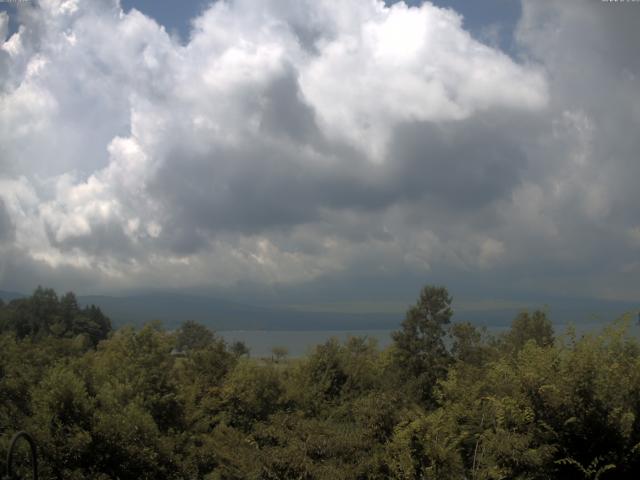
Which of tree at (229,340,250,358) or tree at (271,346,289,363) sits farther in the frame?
tree at (271,346,289,363)

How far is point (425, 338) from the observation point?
4353cm

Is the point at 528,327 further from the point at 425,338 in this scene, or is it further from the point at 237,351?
the point at 237,351

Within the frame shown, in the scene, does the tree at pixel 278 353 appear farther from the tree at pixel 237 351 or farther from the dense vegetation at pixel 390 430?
the dense vegetation at pixel 390 430

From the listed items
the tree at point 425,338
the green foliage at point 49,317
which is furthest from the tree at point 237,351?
the green foliage at point 49,317

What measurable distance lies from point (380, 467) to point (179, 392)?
15.0 meters

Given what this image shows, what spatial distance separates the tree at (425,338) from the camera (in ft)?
138

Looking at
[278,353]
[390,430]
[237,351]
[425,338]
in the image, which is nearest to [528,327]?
[425,338]

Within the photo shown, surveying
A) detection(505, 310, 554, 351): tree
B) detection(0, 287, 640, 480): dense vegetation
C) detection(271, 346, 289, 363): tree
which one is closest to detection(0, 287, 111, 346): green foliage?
detection(271, 346, 289, 363): tree

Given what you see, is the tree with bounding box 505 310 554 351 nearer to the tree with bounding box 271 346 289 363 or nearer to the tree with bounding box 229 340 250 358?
the tree with bounding box 271 346 289 363

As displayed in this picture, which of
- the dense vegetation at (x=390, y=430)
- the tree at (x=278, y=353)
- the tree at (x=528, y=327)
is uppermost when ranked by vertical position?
the tree at (x=528, y=327)

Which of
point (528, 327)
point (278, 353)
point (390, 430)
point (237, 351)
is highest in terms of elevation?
point (528, 327)

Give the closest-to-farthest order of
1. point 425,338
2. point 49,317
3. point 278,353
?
point 425,338 < point 278,353 < point 49,317

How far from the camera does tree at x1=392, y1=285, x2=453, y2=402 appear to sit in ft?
138

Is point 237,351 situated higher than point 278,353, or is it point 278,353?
point 237,351
